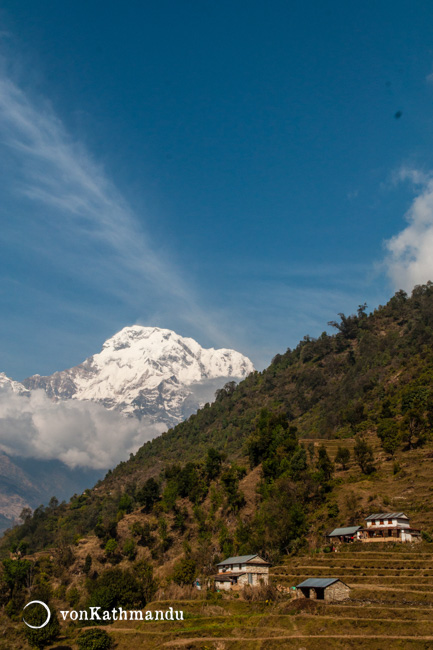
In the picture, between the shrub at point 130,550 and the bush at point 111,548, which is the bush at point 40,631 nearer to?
the shrub at point 130,550

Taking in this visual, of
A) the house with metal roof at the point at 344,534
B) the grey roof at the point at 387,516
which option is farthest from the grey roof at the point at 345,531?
the grey roof at the point at 387,516

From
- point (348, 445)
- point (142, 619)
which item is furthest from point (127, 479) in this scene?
point (142, 619)

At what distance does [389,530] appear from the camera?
186ft

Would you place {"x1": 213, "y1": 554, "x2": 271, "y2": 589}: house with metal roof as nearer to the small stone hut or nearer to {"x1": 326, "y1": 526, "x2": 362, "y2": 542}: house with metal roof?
the small stone hut


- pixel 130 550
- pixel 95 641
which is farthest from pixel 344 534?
pixel 130 550

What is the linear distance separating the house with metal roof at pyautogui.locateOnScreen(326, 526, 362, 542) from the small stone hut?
1624 centimetres

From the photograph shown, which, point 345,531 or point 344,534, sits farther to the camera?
point 345,531

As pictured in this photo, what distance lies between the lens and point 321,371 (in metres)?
158

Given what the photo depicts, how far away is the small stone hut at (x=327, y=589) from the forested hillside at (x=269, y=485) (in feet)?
59.8

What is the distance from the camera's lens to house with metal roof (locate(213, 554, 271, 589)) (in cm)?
5422

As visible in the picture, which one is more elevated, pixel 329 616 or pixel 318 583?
pixel 318 583

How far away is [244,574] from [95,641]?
16288 mm

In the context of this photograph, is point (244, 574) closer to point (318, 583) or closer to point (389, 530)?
point (318, 583)

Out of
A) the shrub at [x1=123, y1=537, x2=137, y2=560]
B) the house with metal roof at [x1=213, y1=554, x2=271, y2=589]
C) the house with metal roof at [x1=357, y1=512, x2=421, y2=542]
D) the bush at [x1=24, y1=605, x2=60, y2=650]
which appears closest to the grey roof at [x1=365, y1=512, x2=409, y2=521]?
the house with metal roof at [x1=357, y1=512, x2=421, y2=542]
